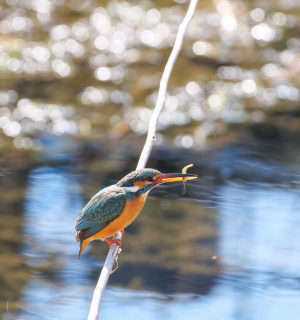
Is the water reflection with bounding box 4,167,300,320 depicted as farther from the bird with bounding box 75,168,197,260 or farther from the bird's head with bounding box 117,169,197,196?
the bird's head with bounding box 117,169,197,196

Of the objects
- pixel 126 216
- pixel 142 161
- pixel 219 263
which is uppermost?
pixel 142 161

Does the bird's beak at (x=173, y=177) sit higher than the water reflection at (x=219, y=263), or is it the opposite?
the bird's beak at (x=173, y=177)

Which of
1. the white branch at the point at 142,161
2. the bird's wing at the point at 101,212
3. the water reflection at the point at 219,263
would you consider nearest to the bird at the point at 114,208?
the bird's wing at the point at 101,212

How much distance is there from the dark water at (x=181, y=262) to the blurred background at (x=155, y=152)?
1cm

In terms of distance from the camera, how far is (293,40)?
368 inches

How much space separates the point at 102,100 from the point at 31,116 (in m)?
1.18

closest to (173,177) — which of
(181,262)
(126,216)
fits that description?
(126,216)

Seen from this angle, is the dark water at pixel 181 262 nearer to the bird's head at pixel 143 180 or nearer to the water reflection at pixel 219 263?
the water reflection at pixel 219 263

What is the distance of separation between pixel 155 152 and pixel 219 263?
2467 mm

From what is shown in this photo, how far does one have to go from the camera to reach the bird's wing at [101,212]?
9.99 ft

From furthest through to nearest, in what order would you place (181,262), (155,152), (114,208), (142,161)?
(155,152)
(181,262)
(114,208)
(142,161)

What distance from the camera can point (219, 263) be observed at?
493 centimetres

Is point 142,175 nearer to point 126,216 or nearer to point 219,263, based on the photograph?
point 126,216

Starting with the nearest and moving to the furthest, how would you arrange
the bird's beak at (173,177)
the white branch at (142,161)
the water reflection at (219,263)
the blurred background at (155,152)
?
the white branch at (142,161)
the bird's beak at (173,177)
the water reflection at (219,263)
the blurred background at (155,152)
